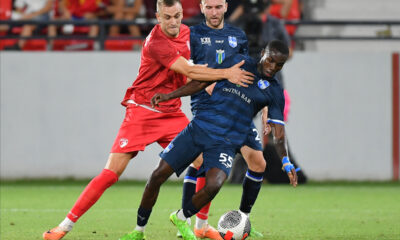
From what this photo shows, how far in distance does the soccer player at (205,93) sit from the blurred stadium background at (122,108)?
17.6ft

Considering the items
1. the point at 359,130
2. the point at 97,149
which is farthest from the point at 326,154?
the point at 97,149

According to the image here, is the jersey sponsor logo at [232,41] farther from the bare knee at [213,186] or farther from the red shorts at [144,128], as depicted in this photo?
the bare knee at [213,186]

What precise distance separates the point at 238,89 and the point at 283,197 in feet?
15.0

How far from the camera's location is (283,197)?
11258 mm

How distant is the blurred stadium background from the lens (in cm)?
1332

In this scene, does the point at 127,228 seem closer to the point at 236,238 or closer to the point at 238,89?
the point at 236,238

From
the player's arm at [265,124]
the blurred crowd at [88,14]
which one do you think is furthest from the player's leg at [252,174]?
the blurred crowd at [88,14]

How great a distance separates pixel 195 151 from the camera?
22.5 ft

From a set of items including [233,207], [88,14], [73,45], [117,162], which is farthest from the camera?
[88,14]

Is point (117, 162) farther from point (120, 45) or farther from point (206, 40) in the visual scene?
point (120, 45)

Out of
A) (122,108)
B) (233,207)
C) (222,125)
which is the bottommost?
(233,207)

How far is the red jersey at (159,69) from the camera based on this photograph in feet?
23.3

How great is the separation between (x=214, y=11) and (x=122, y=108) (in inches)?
228

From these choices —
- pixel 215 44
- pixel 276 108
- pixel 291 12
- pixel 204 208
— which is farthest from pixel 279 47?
pixel 291 12
